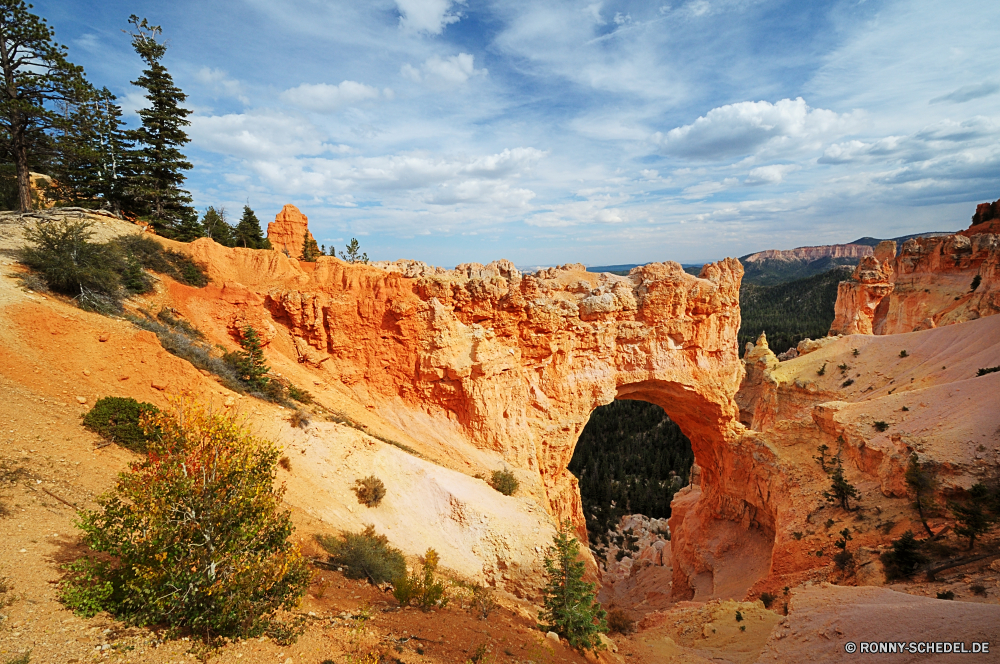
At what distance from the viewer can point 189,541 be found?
5.28 meters

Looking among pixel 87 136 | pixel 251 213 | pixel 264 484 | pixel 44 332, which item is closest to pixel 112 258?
pixel 44 332

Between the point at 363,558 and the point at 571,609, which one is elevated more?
the point at 363,558

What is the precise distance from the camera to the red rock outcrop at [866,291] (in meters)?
54.6

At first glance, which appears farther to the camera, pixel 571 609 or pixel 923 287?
pixel 923 287

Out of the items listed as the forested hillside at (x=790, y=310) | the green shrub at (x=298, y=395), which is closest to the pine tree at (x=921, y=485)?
the green shrub at (x=298, y=395)

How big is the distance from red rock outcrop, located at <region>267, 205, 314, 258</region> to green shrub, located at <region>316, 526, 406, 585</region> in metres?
34.5

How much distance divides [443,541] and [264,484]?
907 centimetres

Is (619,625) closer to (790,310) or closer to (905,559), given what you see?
(905,559)

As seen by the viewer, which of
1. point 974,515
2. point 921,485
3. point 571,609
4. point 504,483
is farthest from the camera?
point 504,483

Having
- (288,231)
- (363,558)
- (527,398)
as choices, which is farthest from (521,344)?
(288,231)

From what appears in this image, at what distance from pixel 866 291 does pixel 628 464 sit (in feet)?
130

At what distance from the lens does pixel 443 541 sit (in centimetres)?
1348

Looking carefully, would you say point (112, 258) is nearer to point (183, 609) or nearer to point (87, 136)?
point (87, 136)

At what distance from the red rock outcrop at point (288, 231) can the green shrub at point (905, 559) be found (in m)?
42.4
